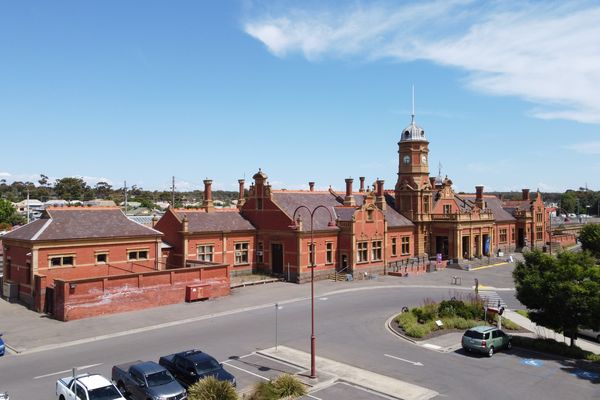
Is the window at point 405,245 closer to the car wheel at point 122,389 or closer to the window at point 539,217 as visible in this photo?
the window at point 539,217

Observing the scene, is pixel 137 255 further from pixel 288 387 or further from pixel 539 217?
pixel 539 217

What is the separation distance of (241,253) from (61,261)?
1718 cm

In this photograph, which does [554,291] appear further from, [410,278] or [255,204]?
[255,204]

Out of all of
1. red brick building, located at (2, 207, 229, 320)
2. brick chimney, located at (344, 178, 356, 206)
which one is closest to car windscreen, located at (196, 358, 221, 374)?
red brick building, located at (2, 207, 229, 320)

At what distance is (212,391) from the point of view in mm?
17547

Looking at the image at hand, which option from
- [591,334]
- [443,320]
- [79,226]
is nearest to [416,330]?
[443,320]

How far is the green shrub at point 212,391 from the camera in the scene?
17.4 m

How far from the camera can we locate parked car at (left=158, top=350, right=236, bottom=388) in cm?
1992

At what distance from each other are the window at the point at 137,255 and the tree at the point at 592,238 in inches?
1839

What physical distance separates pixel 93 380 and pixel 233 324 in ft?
44.7

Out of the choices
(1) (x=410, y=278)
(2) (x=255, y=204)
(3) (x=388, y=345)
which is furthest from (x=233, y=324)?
(1) (x=410, y=278)

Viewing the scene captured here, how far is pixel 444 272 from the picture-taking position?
2160 inches

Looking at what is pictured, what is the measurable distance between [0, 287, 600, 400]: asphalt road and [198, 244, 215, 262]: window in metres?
13.5

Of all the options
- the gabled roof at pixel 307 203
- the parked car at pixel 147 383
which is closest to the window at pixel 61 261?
the gabled roof at pixel 307 203
